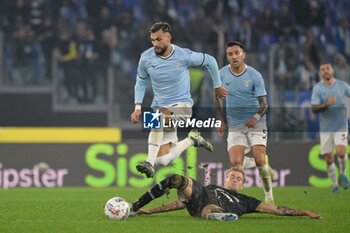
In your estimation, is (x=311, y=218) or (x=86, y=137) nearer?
(x=311, y=218)

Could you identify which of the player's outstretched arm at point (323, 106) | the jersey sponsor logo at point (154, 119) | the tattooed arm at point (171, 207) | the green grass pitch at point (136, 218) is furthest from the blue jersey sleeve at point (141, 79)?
the player's outstretched arm at point (323, 106)

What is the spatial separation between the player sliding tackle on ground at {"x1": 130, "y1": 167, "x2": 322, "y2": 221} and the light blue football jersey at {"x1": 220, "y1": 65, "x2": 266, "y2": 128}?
7.15 ft

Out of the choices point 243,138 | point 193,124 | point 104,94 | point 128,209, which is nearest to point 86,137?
point 104,94

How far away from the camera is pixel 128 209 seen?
7.72m

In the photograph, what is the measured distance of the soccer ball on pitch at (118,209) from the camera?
7.66m

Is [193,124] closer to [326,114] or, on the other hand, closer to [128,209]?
[326,114]

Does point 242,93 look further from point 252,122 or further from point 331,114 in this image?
point 331,114

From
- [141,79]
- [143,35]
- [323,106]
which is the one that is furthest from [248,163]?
[143,35]

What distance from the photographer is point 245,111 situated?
32.2ft

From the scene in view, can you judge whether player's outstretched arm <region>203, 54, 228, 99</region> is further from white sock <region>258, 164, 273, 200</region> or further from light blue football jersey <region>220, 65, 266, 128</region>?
white sock <region>258, 164, 273, 200</region>

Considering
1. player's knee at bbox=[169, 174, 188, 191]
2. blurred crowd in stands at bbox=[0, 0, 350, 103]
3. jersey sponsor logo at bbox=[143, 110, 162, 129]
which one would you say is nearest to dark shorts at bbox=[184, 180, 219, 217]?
player's knee at bbox=[169, 174, 188, 191]

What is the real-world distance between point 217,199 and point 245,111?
2.62 meters

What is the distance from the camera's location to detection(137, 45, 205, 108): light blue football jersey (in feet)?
30.7

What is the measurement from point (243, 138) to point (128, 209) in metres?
2.64
